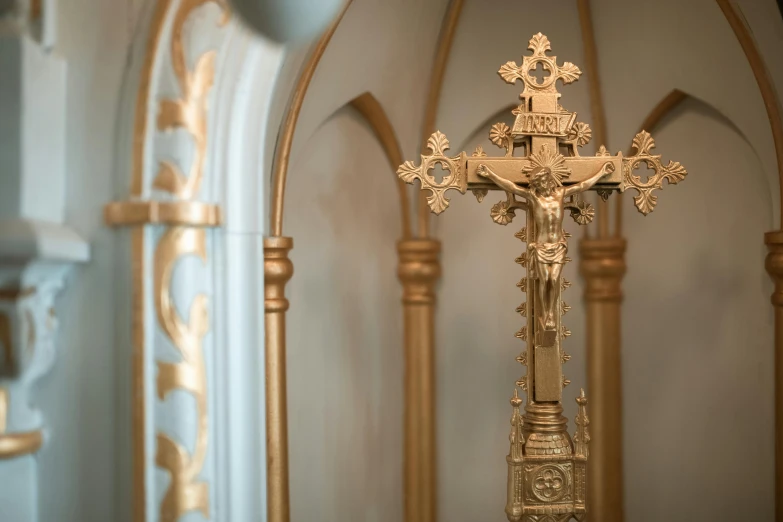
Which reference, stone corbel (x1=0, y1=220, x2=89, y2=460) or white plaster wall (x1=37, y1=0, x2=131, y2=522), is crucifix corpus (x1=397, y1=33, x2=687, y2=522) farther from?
stone corbel (x1=0, y1=220, x2=89, y2=460)

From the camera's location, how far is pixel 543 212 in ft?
11.9

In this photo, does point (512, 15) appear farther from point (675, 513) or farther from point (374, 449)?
point (675, 513)

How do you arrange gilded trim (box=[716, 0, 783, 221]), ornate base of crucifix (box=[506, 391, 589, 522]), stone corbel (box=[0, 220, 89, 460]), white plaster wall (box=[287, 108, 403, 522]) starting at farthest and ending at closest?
white plaster wall (box=[287, 108, 403, 522]) → gilded trim (box=[716, 0, 783, 221]) → ornate base of crucifix (box=[506, 391, 589, 522]) → stone corbel (box=[0, 220, 89, 460])

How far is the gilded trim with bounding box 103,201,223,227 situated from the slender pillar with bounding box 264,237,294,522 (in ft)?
6.38

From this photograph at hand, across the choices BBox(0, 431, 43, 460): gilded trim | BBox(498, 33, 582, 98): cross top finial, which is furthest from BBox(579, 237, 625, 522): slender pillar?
BBox(0, 431, 43, 460): gilded trim

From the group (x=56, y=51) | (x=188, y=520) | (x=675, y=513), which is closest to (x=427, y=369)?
(x=675, y=513)

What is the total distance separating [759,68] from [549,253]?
182cm

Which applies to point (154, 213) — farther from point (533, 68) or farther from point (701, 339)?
point (701, 339)

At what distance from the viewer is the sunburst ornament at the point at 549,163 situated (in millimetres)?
3715

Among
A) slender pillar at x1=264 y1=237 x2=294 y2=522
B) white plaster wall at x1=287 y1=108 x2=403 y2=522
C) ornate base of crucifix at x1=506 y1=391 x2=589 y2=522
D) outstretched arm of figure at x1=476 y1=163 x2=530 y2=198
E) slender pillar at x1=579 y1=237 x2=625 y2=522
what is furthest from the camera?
slender pillar at x1=579 y1=237 x2=625 y2=522

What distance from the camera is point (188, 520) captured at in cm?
220

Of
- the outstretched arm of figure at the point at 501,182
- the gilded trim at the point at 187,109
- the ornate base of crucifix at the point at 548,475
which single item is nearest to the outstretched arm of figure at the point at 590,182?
the outstretched arm of figure at the point at 501,182

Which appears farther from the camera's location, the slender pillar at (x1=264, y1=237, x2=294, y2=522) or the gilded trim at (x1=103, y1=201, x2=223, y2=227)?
the slender pillar at (x1=264, y1=237, x2=294, y2=522)

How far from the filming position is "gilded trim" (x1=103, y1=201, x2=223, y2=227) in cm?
216
